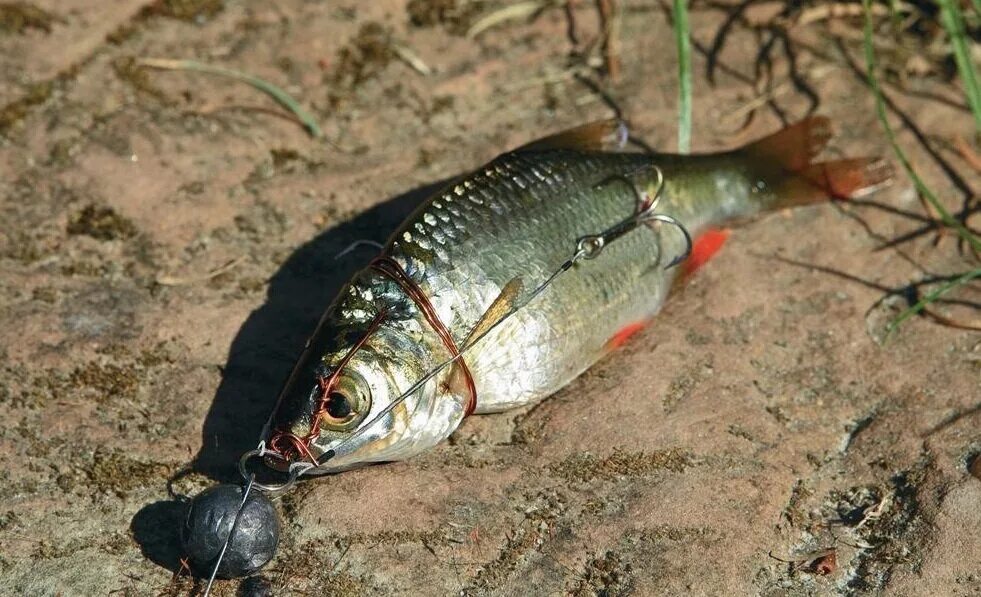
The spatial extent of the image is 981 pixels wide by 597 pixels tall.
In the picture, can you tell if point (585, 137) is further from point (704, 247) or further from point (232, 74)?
point (232, 74)

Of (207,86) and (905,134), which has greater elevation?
A: (207,86)

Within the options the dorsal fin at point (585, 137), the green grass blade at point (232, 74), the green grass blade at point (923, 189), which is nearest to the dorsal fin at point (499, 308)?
the dorsal fin at point (585, 137)

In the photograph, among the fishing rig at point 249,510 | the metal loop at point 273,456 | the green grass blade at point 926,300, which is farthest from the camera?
the green grass blade at point 926,300

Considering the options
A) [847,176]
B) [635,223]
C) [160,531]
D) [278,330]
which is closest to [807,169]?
[847,176]

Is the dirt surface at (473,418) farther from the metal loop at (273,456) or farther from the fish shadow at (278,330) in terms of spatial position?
the metal loop at (273,456)

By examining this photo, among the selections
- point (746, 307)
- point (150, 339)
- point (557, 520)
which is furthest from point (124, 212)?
point (746, 307)

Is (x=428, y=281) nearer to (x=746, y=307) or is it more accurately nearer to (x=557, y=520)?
(x=557, y=520)
